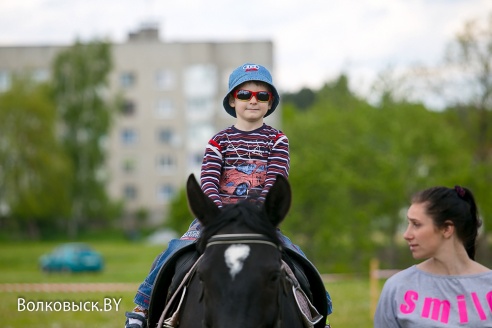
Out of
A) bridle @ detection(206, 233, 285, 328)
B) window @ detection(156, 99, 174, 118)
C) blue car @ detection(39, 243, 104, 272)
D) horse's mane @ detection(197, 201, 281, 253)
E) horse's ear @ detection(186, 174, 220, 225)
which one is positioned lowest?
blue car @ detection(39, 243, 104, 272)

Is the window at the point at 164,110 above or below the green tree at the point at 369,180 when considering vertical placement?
above

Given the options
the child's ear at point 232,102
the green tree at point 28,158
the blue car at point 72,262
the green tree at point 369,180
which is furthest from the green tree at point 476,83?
the child's ear at point 232,102

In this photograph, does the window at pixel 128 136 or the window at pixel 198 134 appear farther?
the window at pixel 128 136

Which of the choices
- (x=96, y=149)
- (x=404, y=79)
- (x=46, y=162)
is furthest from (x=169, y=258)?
(x=96, y=149)

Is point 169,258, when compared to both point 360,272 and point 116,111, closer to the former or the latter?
point 360,272

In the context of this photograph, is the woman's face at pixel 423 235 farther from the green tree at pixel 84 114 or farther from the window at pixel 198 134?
the window at pixel 198 134

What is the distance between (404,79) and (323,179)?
8229 mm

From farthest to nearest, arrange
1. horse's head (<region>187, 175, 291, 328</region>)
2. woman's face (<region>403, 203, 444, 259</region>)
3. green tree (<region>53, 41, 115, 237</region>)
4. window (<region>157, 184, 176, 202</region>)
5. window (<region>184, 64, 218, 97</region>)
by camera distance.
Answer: window (<region>157, 184, 176, 202</region>), window (<region>184, 64, 218, 97</region>), green tree (<region>53, 41, 115, 237</region>), woman's face (<region>403, 203, 444, 259</region>), horse's head (<region>187, 175, 291, 328</region>)

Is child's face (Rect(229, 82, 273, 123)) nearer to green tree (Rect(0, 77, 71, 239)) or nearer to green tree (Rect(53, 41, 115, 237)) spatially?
green tree (Rect(0, 77, 71, 239))

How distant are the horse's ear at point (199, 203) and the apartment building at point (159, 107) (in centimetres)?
8119

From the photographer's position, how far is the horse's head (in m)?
4.39

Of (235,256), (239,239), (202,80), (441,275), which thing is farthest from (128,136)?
(235,256)

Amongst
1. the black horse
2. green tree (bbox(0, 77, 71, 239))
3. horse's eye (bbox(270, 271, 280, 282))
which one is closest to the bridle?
the black horse

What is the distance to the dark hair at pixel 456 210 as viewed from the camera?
5.22m
